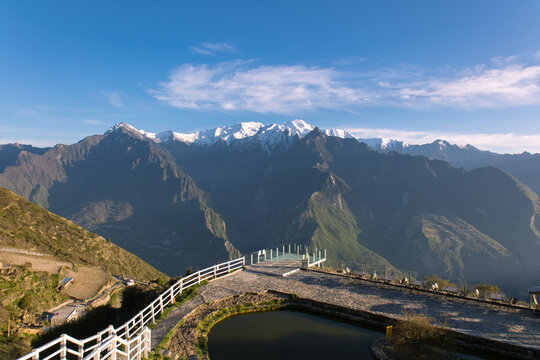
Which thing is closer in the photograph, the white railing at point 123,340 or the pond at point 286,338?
the white railing at point 123,340

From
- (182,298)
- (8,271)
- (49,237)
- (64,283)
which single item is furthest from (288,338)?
(49,237)

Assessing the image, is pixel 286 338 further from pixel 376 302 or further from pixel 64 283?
pixel 64 283

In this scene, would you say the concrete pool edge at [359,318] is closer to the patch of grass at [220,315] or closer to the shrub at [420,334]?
the patch of grass at [220,315]

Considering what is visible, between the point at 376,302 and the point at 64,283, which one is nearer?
the point at 376,302

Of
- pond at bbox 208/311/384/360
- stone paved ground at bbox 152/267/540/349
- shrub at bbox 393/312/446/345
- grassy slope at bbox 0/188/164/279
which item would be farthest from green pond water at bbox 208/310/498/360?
grassy slope at bbox 0/188/164/279

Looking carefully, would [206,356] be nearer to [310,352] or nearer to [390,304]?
[310,352]

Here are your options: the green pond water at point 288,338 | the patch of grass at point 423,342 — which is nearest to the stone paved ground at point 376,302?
the green pond water at point 288,338
